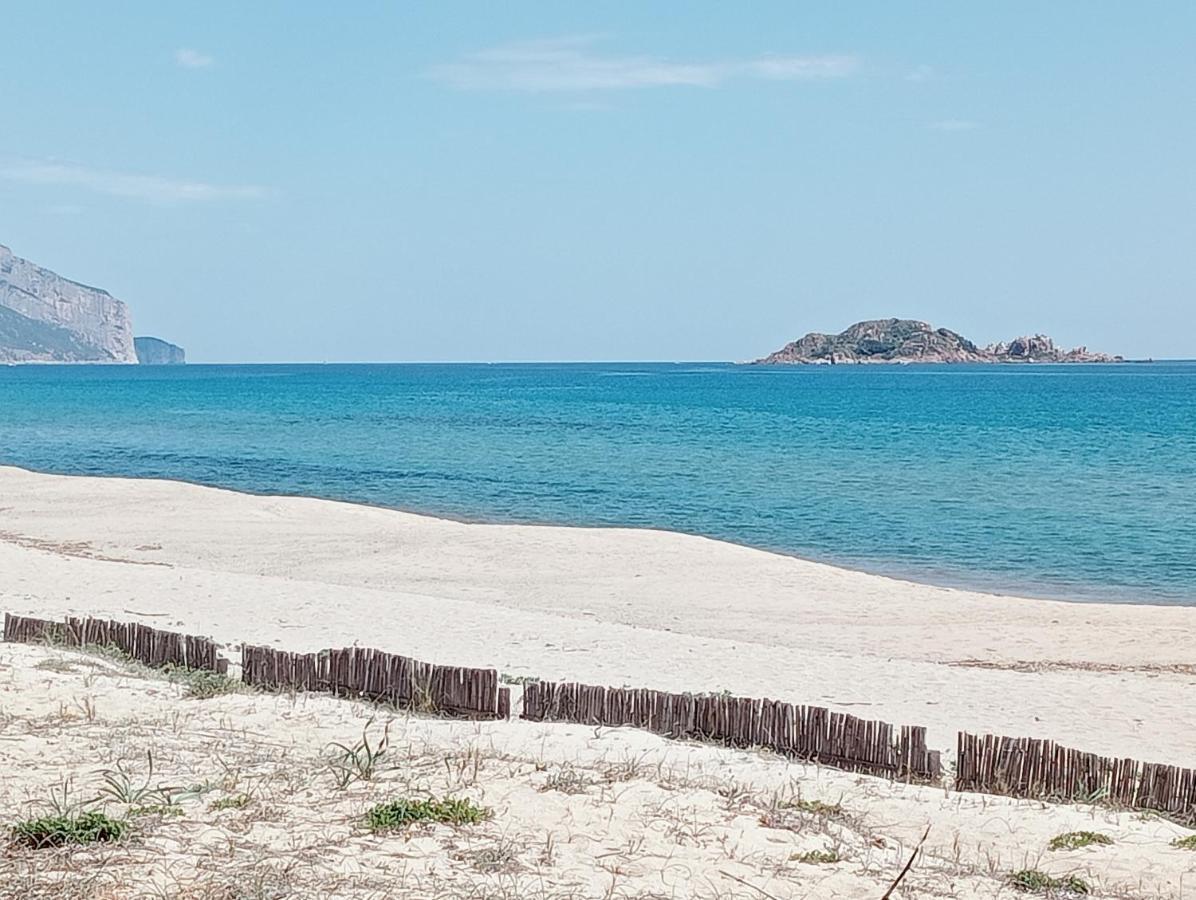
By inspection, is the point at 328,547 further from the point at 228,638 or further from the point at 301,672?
the point at 301,672

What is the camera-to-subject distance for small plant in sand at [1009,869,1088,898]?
724 cm

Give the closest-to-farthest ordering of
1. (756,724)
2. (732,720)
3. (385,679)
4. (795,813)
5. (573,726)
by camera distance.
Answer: (795,813)
(756,724)
(732,720)
(573,726)
(385,679)

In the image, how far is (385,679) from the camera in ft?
36.8

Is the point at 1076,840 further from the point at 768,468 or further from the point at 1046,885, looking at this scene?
the point at 768,468

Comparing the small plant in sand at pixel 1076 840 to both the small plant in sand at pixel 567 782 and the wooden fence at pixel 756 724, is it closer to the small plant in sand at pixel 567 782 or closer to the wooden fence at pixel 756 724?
the wooden fence at pixel 756 724

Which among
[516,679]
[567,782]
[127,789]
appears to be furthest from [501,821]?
[516,679]

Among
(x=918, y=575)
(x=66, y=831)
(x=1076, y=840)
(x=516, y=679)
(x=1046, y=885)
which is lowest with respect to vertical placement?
(x=918, y=575)

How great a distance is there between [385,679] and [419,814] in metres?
3.61

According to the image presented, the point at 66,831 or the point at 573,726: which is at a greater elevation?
the point at 66,831

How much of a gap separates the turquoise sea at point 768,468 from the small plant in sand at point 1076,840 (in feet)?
52.7

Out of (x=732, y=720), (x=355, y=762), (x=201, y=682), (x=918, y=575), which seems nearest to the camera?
(x=355, y=762)

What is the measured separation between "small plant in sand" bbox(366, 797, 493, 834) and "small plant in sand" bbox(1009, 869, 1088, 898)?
3045mm

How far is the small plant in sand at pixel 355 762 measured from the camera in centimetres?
849

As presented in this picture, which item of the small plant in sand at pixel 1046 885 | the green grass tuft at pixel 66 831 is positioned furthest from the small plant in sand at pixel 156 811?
the small plant in sand at pixel 1046 885
